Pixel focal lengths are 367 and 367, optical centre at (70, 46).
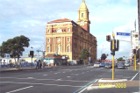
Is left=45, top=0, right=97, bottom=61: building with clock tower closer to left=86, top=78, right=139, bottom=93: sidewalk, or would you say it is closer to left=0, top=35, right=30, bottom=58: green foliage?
left=0, top=35, right=30, bottom=58: green foliage

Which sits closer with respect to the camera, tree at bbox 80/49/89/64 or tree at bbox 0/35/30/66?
tree at bbox 0/35/30/66

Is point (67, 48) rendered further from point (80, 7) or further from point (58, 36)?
point (80, 7)

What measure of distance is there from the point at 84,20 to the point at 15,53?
110 meters

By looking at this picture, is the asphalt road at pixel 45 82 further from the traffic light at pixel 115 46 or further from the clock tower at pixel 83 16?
the clock tower at pixel 83 16

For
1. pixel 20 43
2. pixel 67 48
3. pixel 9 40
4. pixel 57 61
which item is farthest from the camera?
pixel 67 48

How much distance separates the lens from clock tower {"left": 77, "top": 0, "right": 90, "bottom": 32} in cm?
18426

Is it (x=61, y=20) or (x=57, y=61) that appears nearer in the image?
(x=57, y=61)

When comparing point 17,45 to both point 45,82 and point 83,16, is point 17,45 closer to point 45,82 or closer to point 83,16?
point 45,82

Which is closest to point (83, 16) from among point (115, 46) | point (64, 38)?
point (64, 38)

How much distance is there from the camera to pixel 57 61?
412 feet

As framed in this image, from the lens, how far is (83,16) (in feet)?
609

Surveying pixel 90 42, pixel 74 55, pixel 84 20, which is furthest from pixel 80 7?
pixel 74 55

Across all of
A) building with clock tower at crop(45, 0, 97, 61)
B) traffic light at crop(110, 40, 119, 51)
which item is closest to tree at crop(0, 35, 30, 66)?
A: traffic light at crop(110, 40, 119, 51)

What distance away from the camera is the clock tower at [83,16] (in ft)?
605
